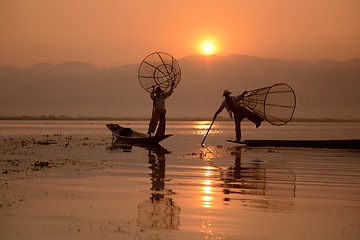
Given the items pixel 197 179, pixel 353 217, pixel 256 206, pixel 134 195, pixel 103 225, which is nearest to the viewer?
pixel 103 225

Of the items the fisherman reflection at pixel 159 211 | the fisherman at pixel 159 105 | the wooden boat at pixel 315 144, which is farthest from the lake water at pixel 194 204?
the fisherman at pixel 159 105

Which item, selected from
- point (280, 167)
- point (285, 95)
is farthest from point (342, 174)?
point (285, 95)

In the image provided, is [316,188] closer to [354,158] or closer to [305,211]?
[305,211]

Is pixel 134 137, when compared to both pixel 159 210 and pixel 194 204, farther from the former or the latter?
pixel 159 210

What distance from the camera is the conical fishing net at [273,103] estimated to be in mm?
27297

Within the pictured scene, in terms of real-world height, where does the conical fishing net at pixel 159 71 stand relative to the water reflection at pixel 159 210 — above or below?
above

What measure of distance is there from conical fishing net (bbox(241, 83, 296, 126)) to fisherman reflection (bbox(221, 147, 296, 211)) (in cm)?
1015

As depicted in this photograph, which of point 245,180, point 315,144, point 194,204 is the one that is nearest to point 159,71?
point 315,144

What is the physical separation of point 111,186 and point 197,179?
2456 mm

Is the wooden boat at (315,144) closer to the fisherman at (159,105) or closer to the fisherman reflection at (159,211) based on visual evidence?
the fisherman at (159,105)

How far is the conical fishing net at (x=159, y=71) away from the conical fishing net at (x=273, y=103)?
4.02m

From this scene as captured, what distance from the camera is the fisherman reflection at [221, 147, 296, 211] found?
32.8ft

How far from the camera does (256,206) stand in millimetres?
9594

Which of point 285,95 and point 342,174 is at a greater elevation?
point 285,95
